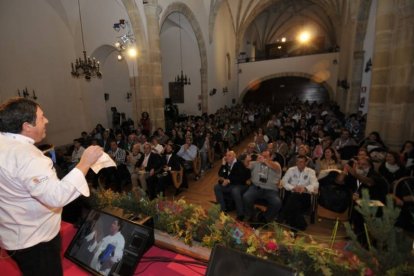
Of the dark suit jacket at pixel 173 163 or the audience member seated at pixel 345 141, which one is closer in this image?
the dark suit jacket at pixel 173 163

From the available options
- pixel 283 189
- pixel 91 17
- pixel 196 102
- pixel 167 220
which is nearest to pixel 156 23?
pixel 91 17

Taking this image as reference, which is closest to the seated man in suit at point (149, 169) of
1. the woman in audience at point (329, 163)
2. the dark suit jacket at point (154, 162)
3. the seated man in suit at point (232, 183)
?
the dark suit jacket at point (154, 162)

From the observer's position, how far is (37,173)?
119 cm

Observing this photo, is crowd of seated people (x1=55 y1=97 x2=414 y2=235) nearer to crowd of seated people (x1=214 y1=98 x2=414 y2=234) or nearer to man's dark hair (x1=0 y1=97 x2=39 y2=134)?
crowd of seated people (x1=214 y1=98 x2=414 y2=234)

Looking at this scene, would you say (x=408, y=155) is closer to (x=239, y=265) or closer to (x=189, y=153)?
(x=189, y=153)

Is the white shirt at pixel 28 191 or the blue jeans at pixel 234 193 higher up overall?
the white shirt at pixel 28 191

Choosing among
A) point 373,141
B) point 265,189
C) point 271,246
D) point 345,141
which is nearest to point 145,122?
point 265,189

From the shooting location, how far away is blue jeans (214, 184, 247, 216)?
172 inches

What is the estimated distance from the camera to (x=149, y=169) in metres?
5.54

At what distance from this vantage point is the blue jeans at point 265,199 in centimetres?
404

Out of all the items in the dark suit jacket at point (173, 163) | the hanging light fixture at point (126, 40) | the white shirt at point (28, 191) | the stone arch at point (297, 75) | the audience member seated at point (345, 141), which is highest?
the hanging light fixture at point (126, 40)

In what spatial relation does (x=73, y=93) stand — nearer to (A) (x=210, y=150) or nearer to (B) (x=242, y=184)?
(A) (x=210, y=150)

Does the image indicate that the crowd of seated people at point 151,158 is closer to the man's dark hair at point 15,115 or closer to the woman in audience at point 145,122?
the woman in audience at point 145,122

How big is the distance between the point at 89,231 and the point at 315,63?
56.9 feet
